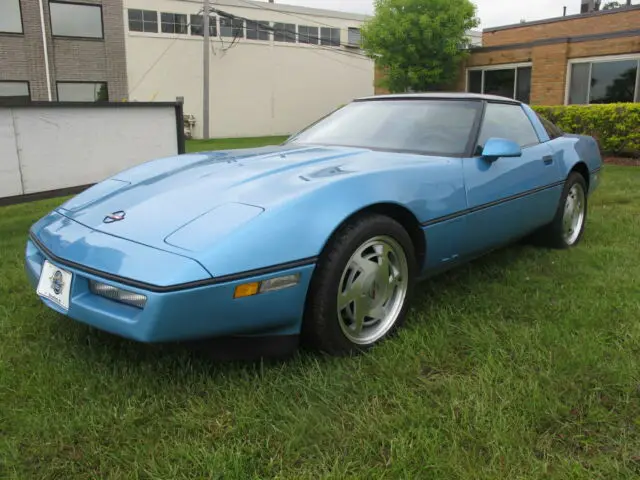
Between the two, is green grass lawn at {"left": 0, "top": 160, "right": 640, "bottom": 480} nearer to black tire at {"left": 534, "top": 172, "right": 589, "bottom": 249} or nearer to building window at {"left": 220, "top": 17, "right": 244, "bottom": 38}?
black tire at {"left": 534, "top": 172, "right": 589, "bottom": 249}

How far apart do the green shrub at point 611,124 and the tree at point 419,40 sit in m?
9.85

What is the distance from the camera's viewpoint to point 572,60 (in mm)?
16547

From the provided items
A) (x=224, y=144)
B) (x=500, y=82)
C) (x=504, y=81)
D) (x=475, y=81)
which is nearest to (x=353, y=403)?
(x=504, y=81)

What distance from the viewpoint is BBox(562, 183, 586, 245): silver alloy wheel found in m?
4.38

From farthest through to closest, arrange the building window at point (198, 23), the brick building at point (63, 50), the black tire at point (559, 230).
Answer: the building window at point (198, 23)
the brick building at point (63, 50)
the black tire at point (559, 230)

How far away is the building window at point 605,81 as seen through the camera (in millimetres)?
15633

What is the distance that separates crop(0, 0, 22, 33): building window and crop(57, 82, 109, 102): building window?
8.31 feet

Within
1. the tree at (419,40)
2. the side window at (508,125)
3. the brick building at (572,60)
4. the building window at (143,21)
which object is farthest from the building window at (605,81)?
the building window at (143,21)

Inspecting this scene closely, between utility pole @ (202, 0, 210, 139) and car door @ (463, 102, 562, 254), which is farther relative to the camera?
utility pole @ (202, 0, 210, 139)

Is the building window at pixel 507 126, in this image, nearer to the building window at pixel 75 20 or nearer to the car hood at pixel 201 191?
the car hood at pixel 201 191

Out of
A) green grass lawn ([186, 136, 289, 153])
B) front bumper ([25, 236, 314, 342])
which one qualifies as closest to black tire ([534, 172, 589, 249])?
front bumper ([25, 236, 314, 342])

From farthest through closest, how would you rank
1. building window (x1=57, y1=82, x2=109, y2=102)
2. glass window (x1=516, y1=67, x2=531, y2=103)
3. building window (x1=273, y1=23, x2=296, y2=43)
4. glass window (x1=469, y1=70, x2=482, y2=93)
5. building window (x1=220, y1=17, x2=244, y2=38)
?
building window (x1=273, y1=23, x2=296, y2=43)
building window (x1=220, y1=17, x2=244, y2=38)
building window (x1=57, y1=82, x2=109, y2=102)
glass window (x1=469, y1=70, x2=482, y2=93)
glass window (x1=516, y1=67, x2=531, y2=103)

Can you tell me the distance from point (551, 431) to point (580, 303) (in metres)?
1.32

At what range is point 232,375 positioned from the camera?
93.8 inches
